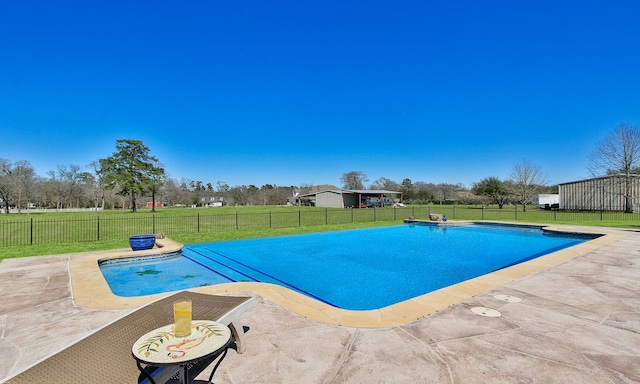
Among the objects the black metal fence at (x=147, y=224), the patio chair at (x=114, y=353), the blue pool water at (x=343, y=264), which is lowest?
the blue pool water at (x=343, y=264)

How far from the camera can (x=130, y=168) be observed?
1378 inches

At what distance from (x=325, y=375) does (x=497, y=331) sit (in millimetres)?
2095

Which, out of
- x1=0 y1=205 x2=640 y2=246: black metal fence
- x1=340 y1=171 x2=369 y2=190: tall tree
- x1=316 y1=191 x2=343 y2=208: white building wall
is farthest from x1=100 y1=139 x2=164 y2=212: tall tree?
x1=340 y1=171 x2=369 y2=190: tall tree

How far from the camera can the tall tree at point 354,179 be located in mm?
63531

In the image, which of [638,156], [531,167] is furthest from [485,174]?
[638,156]

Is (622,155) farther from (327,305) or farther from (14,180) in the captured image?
(14,180)

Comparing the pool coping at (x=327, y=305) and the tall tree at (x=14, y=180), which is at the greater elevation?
the tall tree at (x=14, y=180)

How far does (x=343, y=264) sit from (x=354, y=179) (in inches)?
2185

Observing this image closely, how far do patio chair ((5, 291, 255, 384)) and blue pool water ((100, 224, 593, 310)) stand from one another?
344 cm

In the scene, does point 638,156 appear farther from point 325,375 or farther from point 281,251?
point 325,375

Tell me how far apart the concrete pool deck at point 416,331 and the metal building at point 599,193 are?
27.8 metres

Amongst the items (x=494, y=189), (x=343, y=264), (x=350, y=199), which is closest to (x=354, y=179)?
(x=350, y=199)

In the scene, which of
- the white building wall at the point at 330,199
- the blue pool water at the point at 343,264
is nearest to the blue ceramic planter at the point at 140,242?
the blue pool water at the point at 343,264

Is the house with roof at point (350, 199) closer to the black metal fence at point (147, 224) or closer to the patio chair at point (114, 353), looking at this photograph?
the black metal fence at point (147, 224)
